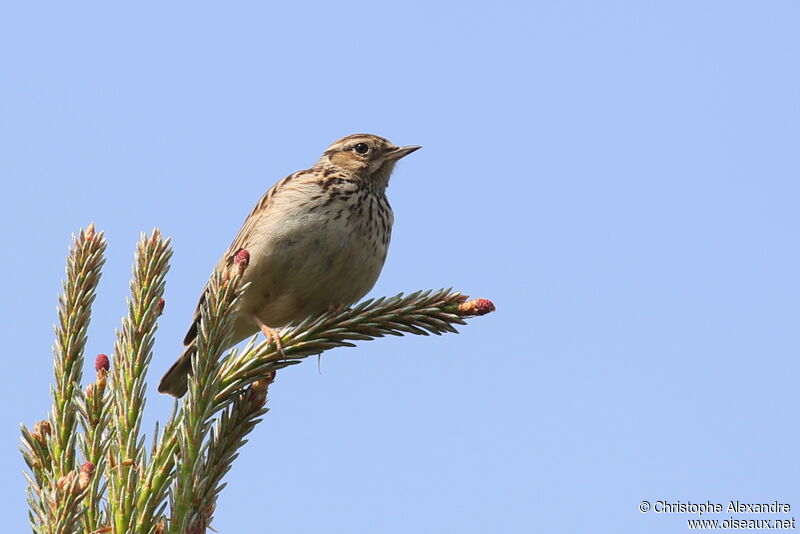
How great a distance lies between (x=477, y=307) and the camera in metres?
3.98

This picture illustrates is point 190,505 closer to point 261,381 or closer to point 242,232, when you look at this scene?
point 261,381

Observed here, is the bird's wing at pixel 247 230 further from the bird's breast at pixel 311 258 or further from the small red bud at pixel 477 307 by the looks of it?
the small red bud at pixel 477 307

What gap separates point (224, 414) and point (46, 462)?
74 cm

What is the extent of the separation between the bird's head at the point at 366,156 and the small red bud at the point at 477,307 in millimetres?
4079

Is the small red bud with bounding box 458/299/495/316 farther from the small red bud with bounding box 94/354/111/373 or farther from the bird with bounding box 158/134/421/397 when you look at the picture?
the bird with bounding box 158/134/421/397

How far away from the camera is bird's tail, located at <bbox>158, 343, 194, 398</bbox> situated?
21.9ft

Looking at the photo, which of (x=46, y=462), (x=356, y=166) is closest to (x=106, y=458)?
(x=46, y=462)

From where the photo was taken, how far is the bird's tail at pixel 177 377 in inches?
263

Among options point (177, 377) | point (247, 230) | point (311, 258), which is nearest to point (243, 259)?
point (311, 258)

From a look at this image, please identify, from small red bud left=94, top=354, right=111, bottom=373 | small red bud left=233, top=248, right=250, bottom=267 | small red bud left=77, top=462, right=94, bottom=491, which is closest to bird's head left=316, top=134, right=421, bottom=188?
small red bud left=233, top=248, right=250, bottom=267

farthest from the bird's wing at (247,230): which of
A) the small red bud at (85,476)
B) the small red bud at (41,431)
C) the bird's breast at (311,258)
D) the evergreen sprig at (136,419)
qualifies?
the small red bud at (85,476)

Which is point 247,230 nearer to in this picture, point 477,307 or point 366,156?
point 366,156

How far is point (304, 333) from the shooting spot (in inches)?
183

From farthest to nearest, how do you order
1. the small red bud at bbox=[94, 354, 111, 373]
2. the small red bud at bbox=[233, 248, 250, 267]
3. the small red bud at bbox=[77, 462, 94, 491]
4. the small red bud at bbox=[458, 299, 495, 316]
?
the small red bud at bbox=[458, 299, 495, 316], the small red bud at bbox=[233, 248, 250, 267], the small red bud at bbox=[94, 354, 111, 373], the small red bud at bbox=[77, 462, 94, 491]
